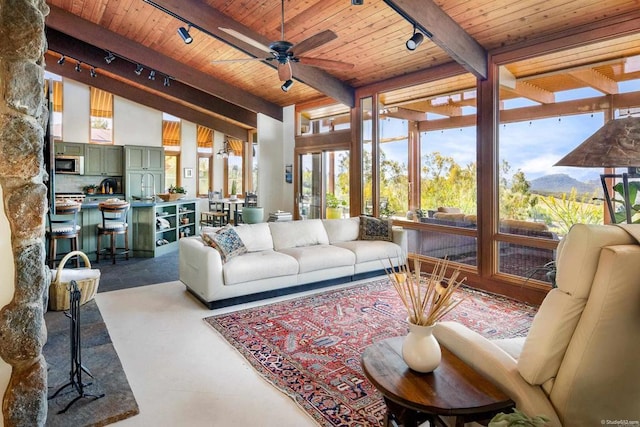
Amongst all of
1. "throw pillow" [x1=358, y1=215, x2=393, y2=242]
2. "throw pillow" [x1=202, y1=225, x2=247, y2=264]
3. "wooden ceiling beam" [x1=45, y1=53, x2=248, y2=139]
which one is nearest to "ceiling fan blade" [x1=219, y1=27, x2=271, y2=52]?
"throw pillow" [x1=202, y1=225, x2=247, y2=264]

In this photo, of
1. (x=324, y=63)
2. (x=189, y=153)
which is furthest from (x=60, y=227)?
(x=189, y=153)

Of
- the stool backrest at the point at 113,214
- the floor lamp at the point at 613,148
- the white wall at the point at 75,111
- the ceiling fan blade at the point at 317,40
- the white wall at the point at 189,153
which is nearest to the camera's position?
the floor lamp at the point at 613,148

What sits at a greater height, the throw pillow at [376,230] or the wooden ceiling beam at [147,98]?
the wooden ceiling beam at [147,98]

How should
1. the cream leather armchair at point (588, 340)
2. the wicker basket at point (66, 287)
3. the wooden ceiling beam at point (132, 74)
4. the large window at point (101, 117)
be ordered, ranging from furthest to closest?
the large window at point (101, 117) → the wooden ceiling beam at point (132, 74) → the wicker basket at point (66, 287) → the cream leather armchair at point (588, 340)

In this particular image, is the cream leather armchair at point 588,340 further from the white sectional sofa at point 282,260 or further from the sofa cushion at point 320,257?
the sofa cushion at point 320,257

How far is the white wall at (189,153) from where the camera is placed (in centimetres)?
1186

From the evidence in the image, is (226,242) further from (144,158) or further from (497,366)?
(144,158)

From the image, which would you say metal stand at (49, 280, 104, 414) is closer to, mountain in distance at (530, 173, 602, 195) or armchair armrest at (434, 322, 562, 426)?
armchair armrest at (434, 322, 562, 426)

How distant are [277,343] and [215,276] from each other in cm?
118

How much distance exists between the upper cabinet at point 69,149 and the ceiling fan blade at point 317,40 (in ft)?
27.5

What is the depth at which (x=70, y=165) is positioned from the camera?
31.4 ft

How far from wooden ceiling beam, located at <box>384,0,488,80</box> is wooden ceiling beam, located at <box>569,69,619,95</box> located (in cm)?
101

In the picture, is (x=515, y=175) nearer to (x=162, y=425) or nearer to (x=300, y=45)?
(x=300, y=45)

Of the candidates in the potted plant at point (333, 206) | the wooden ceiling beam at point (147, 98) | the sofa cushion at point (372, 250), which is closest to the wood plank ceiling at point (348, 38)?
the potted plant at point (333, 206)
